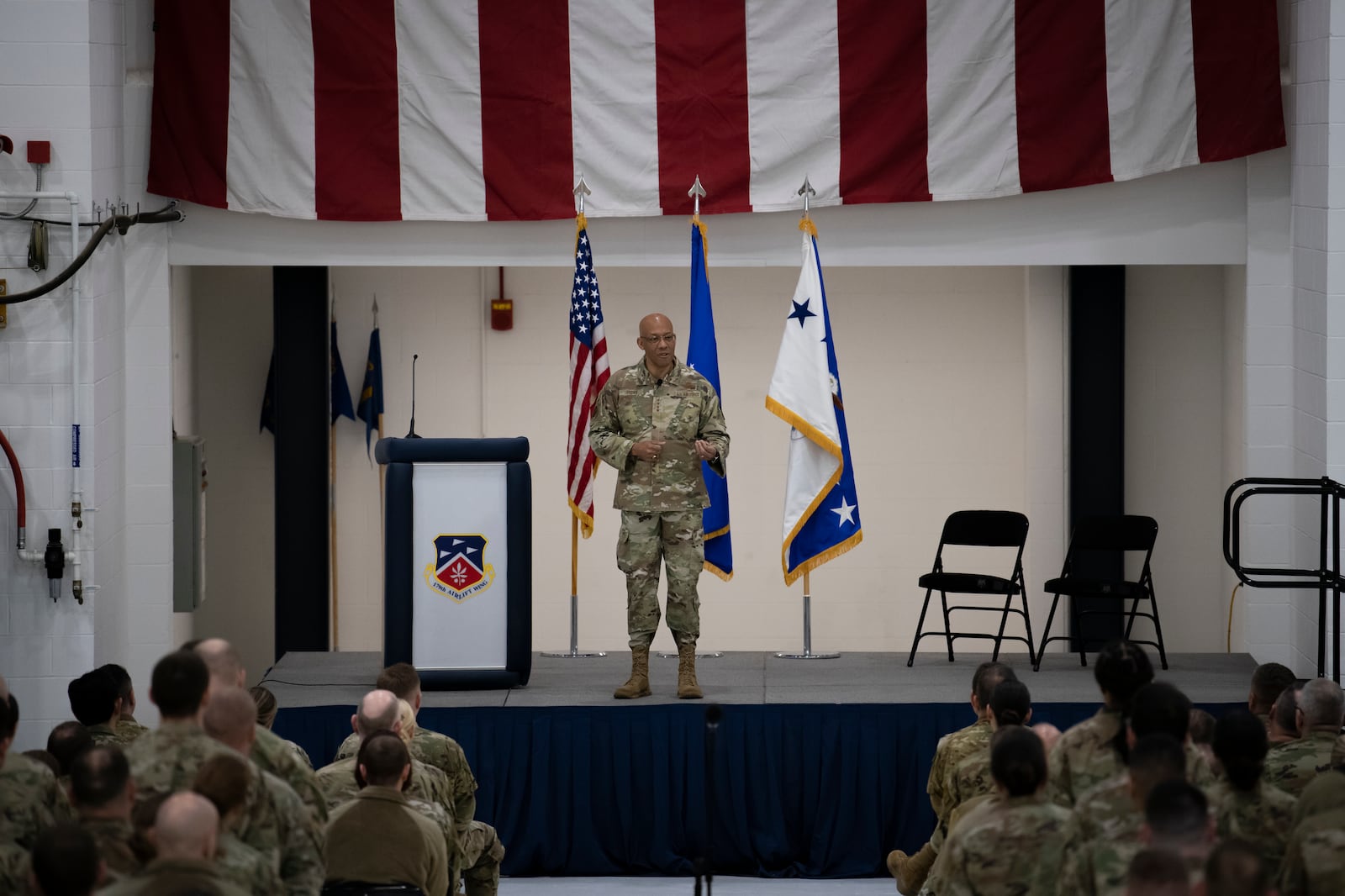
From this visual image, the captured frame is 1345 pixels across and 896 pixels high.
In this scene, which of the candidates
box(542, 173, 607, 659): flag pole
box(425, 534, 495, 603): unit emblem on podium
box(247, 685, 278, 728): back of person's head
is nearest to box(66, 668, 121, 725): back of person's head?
box(247, 685, 278, 728): back of person's head

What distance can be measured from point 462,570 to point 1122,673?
347 centimetres

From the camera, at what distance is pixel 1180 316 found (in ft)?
31.7

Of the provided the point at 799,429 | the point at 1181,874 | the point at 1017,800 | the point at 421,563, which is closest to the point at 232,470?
the point at 421,563

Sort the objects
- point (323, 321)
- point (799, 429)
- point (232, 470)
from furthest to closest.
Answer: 1. point (232, 470)
2. point (323, 321)
3. point (799, 429)

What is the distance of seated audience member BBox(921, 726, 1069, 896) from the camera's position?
3906 millimetres

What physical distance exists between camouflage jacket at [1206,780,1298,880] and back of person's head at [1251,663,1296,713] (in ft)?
3.57

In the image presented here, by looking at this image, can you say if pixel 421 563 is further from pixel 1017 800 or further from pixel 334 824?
pixel 1017 800

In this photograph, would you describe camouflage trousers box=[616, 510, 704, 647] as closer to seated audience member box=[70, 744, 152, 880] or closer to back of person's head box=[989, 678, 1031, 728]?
back of person's head box=[989, 678, 1031, 728]

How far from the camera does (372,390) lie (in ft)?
32.2

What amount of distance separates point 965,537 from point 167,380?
392 cm

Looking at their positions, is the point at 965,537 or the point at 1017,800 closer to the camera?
the point at 1017,800

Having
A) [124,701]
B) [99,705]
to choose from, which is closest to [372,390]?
[124,701]

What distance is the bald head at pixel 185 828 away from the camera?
3.34 meters

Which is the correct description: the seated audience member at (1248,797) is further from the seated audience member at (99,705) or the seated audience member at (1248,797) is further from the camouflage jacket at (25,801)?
the seated audience member at (99,705)
